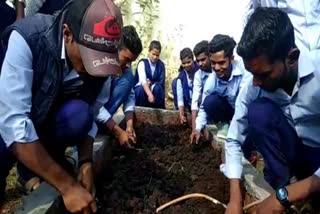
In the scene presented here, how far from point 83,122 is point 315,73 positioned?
1.34m

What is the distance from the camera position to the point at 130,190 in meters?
3.41

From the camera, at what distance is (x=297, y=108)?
2795 mm

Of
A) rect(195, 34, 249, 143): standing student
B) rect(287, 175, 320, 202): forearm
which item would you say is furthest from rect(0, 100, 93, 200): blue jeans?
rect(195, 34, 249, 143): standing student

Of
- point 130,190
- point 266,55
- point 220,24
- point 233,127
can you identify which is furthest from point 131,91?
point 220,24

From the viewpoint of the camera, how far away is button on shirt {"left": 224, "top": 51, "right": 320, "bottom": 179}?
2.67 meters

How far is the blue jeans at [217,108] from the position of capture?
464cm

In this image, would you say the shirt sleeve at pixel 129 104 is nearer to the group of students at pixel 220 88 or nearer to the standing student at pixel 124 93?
the standing student at pixel 124 93

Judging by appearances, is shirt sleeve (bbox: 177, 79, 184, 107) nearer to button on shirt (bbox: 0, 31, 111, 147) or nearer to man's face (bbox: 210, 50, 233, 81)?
man's face (bbox: 210, 50, 233, 81)

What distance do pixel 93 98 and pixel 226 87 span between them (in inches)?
74.7

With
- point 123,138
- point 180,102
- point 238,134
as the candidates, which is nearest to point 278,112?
point 238,134

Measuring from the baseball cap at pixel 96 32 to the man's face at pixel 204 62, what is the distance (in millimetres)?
3114

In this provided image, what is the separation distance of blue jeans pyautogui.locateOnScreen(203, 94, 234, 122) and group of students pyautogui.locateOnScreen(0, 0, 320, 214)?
152 cm

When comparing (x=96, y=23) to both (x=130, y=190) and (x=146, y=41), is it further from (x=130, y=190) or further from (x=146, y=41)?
(x=146, y=41)

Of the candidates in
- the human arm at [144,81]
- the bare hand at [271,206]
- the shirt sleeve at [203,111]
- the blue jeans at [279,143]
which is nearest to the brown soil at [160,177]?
the shirt sleeve at [203,111]
